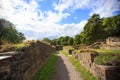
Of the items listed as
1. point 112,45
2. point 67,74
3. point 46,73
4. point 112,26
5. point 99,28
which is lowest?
point 67,74

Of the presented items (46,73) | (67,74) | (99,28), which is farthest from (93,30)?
(46,73)

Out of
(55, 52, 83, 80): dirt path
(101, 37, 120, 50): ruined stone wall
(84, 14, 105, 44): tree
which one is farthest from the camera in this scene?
(84, 14, 105, 44): tree

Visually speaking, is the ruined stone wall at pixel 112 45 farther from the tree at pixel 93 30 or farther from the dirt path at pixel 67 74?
the dirt path at pixel 67 74

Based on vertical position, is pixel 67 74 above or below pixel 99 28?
below

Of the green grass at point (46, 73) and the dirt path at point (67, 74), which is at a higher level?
the green grass at point (46, 73)

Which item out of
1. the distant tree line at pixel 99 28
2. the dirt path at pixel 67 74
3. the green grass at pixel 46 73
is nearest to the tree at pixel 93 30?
the distant tree line at pixel 99 28

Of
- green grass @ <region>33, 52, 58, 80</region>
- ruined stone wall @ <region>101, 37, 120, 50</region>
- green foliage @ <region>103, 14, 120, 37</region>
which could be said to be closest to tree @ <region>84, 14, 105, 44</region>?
green foliage @ <region>103, 14, 120, 37</region>

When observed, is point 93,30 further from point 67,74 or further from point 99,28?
point 67,74

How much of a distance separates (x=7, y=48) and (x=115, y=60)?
469 cm

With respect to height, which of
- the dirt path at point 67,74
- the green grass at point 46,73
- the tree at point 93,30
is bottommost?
the dirt path at point 67,74

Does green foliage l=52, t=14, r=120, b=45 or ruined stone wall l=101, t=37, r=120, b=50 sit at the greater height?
green foliage l=52, t=14, r=120, b=45

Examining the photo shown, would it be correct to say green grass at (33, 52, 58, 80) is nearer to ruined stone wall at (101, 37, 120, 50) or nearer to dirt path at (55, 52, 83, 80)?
dirt path at (55, 52, 83, 80)

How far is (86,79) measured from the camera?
752cm

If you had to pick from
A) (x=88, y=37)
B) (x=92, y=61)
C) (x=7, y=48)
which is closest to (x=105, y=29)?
(x=88, y=37)
